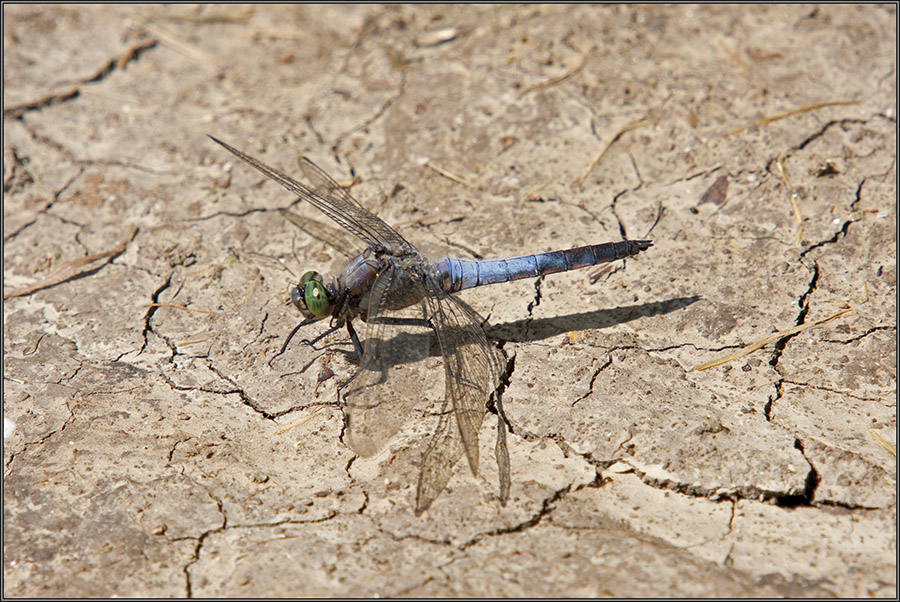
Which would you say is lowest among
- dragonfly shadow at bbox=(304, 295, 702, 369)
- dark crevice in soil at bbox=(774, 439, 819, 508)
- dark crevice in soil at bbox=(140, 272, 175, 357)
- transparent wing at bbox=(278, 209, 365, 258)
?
dark crevice in soil at bbox=(140, 272, 175, 357)

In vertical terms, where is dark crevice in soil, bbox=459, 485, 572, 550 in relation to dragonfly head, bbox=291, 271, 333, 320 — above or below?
below

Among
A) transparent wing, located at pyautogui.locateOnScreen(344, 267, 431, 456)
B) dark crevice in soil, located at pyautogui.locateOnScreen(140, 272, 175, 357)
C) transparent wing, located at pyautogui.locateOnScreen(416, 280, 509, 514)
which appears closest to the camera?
transparent wing, located at pyautogui.locateOnScreen(416, 280, 509, 514)

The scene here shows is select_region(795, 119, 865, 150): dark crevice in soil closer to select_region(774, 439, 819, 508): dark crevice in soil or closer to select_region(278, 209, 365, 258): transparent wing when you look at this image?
select_region(774, 439, 819, 508): dark crevice in soil

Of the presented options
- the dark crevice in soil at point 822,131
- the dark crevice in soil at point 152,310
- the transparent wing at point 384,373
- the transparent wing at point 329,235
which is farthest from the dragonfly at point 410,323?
the dark crevice in soil at point 822,131

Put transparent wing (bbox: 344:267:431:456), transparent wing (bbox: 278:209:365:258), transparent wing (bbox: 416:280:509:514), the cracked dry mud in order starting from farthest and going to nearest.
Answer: transparent wing (bbox: 278:209:365:258)
transparent wing (bbox: 344:267:431:456)
transparent wing (bbox: 416:280:509:514)
the cracked dry mud

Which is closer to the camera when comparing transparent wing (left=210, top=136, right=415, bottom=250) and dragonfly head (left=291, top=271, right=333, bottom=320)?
dragonfly head (left=291, top=271, right=333, bottom=320)

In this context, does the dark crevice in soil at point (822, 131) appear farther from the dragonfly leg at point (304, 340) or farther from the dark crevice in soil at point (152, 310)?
the dark crevice in soil at point (152, 310)

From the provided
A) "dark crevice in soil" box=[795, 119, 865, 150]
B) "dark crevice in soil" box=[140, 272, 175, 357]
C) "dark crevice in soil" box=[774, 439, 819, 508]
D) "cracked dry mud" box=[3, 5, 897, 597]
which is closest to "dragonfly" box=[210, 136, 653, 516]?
"cracked dry mud" box=[3, 5, 897, 597]
